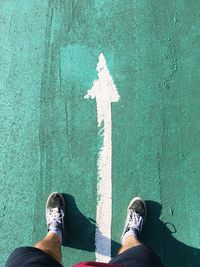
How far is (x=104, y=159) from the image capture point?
3605mm

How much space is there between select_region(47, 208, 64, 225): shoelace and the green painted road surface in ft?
0.38

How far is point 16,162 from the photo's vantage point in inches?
145

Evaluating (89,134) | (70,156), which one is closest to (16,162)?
(70,156)

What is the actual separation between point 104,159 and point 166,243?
0.93 m

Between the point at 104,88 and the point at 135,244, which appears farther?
the point at 104,88

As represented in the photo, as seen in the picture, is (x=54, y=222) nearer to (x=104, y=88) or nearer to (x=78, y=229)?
(x=78, y=229)

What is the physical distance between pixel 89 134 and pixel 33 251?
1.24 m

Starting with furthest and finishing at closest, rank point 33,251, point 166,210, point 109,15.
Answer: point 109,15, point 166,210, point 33,251

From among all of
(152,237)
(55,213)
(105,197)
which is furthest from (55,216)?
(152,237)

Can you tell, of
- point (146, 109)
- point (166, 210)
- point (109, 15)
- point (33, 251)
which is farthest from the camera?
point (109, 15)

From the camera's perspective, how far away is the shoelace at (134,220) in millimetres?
3379

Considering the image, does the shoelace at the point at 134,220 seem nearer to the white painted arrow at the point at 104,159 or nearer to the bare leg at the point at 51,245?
the white painted arrow at the point at 104,159

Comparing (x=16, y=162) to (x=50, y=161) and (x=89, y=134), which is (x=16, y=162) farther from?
(x=89, y=134)

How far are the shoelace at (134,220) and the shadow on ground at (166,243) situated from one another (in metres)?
0.12
